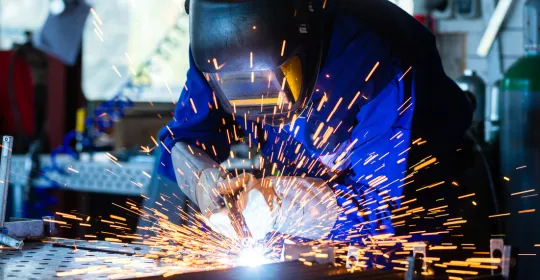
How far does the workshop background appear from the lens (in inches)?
119

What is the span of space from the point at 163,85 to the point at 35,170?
2144 millimetres

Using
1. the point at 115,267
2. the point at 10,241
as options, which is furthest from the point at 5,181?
the point at 115,267

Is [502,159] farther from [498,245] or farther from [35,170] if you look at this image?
[35,170]

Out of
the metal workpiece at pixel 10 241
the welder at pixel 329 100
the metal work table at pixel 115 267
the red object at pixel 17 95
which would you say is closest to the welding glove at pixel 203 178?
the welder at pixel 329 100

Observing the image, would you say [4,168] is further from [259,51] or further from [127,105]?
[127,105]

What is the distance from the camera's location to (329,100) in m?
2.10

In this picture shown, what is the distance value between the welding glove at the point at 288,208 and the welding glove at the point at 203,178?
0.15 ft

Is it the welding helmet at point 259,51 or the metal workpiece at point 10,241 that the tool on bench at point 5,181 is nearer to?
the metal workpiece at point 10,241

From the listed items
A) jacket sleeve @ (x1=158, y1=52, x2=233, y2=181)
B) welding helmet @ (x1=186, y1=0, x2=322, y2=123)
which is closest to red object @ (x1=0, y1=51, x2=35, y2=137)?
jacket sleeve @ (x1=158, y1=52, x2=233, y2=181)

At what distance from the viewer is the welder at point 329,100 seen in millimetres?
1805

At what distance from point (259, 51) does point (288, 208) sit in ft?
1.63

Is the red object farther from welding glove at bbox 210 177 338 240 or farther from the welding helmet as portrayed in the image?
the welding helmet

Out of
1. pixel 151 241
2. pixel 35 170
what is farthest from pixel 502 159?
pixel 35 170

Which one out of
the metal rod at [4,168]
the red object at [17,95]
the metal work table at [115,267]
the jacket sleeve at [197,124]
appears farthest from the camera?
the red object at [17,95]
